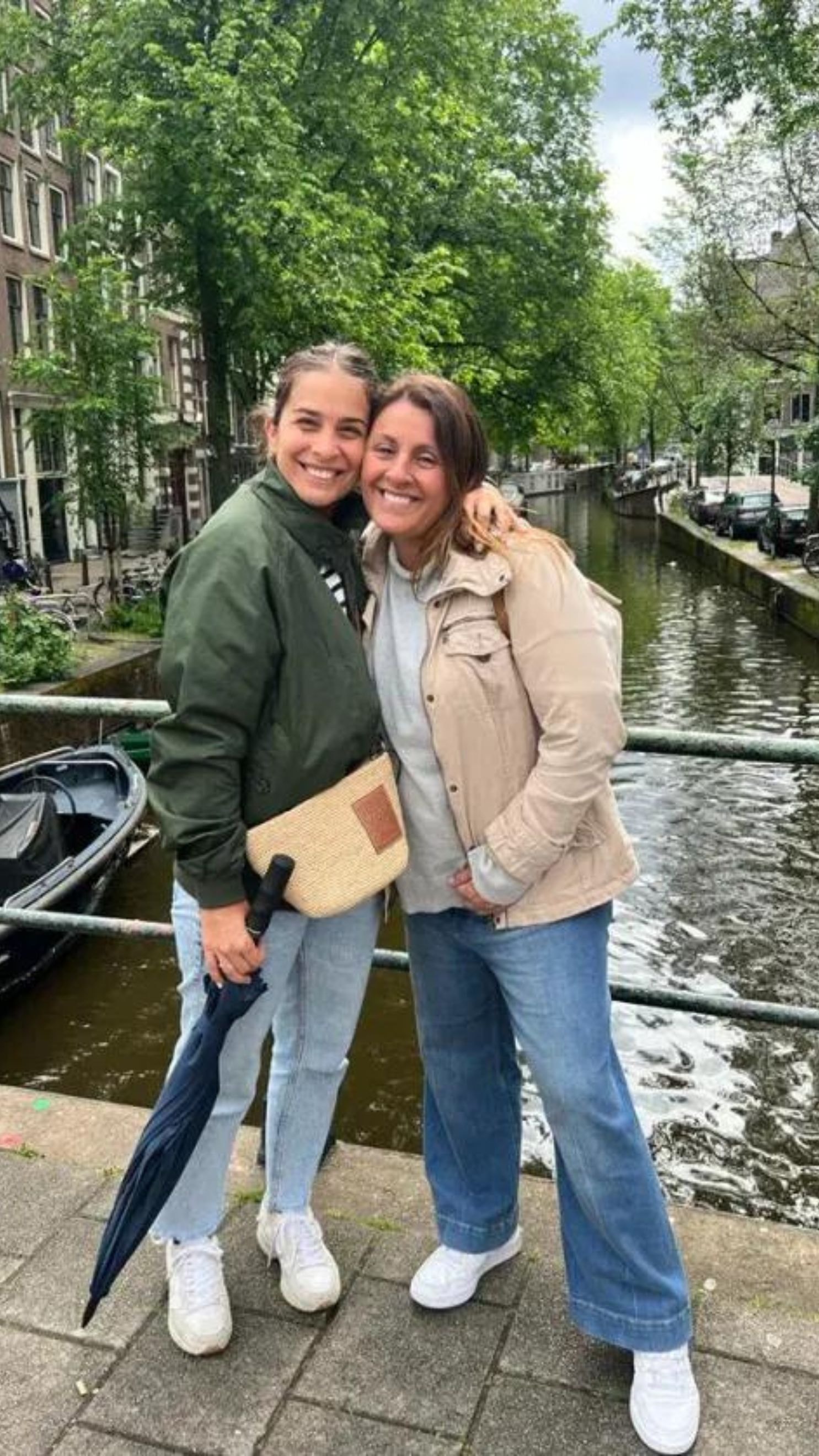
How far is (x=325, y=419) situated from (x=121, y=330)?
49.9ft

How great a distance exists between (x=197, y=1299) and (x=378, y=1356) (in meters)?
0.32

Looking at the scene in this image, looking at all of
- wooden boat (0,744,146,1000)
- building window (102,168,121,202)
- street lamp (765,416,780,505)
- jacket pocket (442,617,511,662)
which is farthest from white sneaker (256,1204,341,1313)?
building window (102,168,121,202)

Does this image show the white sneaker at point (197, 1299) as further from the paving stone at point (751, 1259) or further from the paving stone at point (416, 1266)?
the paving stone at point (751, 1259)

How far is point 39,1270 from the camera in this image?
2.23 m

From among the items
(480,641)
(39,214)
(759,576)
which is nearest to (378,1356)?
(480,641)

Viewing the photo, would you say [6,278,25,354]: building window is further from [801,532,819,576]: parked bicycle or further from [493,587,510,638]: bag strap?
[493,587,510,638]: bag strap

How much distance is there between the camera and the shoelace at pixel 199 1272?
204 centimetres

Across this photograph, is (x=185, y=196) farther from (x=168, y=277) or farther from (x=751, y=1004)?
(x=751, y=1004)

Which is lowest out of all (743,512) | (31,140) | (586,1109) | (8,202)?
(586,1109)

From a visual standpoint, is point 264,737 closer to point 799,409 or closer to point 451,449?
point 451,449

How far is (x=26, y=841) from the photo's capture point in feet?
24.7

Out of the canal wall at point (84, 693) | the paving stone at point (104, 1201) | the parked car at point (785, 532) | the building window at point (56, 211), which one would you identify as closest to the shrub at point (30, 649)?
the canal wall at point (84, 693)

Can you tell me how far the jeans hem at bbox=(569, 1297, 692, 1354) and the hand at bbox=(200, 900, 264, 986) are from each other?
783 millimetres

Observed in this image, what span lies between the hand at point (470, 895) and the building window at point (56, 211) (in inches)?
1116
